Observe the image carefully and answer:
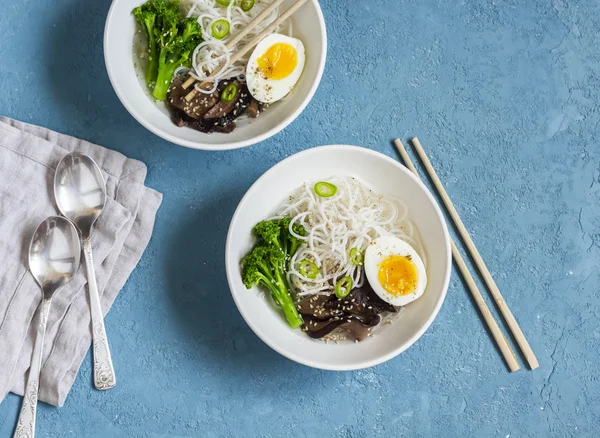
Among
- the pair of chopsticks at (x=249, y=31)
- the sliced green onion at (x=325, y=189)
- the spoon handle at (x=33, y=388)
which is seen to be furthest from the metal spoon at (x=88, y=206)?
the sliced green onion at (x=325, y=189)

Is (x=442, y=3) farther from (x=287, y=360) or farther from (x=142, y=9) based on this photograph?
(x=287, y=360)

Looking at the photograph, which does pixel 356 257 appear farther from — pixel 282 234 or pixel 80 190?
pixel 80 190

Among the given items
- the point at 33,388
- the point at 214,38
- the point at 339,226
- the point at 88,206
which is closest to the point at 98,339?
the point at 33,388

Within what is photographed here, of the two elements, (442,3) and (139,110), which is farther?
(442,3)

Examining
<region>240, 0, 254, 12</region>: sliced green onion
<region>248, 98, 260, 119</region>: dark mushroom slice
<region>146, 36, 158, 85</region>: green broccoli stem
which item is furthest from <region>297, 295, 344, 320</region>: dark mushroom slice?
<region>240, 0, 254, 12</region>: sliced green onion

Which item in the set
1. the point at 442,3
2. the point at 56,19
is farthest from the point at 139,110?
the point at 442,3
